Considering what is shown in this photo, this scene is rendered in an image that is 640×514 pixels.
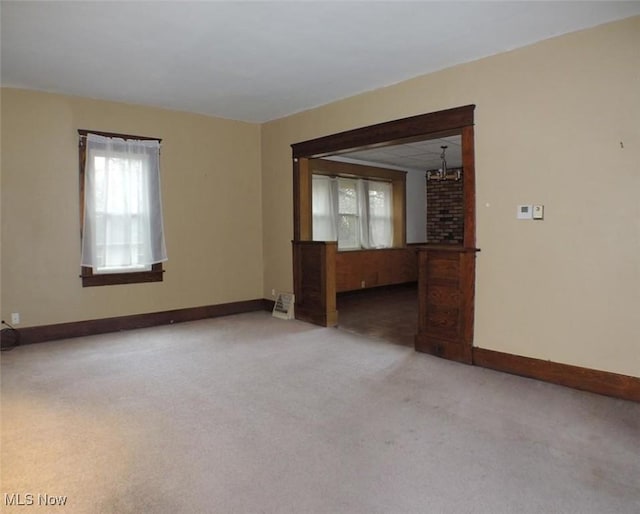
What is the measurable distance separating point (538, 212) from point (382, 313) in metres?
3.17

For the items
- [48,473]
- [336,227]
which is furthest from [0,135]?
[336,227]

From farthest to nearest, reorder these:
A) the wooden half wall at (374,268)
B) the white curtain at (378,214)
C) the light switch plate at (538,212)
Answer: the white curtain at (378,214), the wooden half wall at (374,268), the light switch plate at (538,212)

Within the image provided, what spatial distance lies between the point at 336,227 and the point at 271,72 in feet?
12.9

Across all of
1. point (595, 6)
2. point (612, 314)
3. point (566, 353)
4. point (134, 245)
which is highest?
point (595, 6)

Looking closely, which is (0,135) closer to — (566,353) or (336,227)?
(336,227)

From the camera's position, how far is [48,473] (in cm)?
218

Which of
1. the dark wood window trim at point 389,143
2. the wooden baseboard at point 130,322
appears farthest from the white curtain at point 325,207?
the wooden baseboard at point 130,322

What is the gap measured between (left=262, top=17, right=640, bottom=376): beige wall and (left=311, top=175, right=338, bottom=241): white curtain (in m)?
3.49

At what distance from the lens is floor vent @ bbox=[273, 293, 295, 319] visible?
18.9ft

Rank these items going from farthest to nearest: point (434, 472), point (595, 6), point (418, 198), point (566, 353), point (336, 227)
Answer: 1. point (418, 198)
2. point (336, 227)
3. point (566, 353)
4. point (595, 6)
5. point (434, 472)

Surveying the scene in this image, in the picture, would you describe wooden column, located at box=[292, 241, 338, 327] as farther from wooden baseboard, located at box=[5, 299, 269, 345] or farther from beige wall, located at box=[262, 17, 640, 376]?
beige wall, located at box=[262, 17, 640, 376]

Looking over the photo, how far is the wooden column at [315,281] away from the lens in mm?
5324

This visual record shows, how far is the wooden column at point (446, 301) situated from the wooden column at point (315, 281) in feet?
4.51

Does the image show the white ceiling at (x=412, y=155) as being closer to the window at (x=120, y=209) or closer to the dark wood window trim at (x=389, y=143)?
the dark wood window trim at (x=389, y=143)
